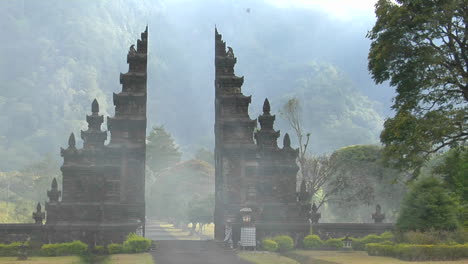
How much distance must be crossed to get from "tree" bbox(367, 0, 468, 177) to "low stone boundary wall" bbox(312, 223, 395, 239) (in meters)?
10.1

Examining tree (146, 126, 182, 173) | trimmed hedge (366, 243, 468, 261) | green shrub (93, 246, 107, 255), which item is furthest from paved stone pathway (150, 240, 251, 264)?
tree (146, 126, 182, 173)

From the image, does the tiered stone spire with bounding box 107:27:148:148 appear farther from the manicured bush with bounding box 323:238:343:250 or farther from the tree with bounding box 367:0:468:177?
the tree with bounding box 367:0:468:177

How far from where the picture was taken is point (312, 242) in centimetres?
3841

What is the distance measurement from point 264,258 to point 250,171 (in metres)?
15.1

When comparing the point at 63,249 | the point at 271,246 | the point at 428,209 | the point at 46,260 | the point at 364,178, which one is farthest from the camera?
the point at 364,178

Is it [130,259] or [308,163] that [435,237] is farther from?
[308,163]

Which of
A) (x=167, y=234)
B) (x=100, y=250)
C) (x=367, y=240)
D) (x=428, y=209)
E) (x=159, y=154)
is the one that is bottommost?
(x=167, y=234)

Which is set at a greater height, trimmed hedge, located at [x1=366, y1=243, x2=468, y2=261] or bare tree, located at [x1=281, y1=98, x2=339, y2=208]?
bare tree, located at [x1=281, y1=98, x2=339, y2=208]

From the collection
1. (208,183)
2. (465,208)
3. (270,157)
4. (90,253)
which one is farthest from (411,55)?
(208,183)

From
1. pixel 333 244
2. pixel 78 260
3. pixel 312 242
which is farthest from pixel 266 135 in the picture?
pixel 78 260

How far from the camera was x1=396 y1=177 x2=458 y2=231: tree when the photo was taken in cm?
3009

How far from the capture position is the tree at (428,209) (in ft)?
98.7

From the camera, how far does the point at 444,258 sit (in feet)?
87.6

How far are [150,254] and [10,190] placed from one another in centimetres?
8787
